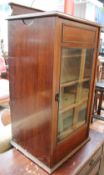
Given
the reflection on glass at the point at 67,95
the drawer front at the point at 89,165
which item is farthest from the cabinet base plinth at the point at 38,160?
the reflection on glass at the point at 67,95

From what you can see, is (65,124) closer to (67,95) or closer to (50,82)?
(67,95)

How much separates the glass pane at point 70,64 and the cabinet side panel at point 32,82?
4.5 inches

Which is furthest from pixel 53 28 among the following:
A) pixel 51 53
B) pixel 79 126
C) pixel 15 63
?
pixel 79 126

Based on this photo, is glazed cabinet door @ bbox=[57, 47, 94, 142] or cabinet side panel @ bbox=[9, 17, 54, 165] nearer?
cabinet side panel @ bbox=[9, 17, 54, 165]

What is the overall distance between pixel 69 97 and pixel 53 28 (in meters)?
0.46

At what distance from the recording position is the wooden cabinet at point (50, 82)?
839 mm

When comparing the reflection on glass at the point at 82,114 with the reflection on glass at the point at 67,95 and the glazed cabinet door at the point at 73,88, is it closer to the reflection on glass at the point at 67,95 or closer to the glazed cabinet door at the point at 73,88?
the glazed cabinet door at the point at 73,88

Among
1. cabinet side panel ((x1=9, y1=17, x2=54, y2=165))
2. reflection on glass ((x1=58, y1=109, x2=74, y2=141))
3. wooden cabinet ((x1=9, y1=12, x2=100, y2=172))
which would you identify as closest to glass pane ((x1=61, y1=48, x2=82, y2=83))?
wooden cabinet ((x1=9, y1=12, x2=100, y2=172))

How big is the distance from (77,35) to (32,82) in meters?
0.35

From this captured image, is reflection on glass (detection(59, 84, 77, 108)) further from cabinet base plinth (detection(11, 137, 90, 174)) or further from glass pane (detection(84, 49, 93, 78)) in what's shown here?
cabinet base plinth (detection(11, 137, 90, 174))

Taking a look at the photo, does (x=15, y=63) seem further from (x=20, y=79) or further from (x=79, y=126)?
(x=79, y=126)

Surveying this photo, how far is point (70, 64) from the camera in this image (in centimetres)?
102

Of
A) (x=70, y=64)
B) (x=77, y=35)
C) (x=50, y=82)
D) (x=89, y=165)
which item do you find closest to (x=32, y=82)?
(x=50, y=82)

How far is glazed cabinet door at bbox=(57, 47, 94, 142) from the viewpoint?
978 millimetres
